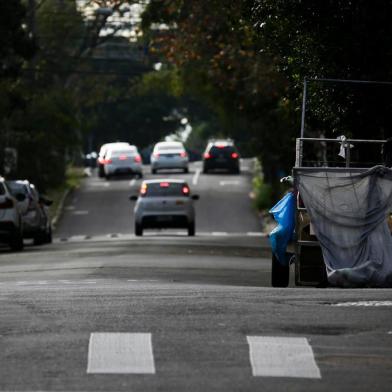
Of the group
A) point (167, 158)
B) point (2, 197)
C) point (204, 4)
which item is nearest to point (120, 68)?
point (167, 158)

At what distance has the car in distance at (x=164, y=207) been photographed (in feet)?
148

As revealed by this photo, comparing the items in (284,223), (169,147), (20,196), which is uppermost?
(284,223)

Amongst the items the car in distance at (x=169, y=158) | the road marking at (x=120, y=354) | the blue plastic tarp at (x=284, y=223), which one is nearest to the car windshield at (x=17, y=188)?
the blue plastic tarp at (x=284, y=223)

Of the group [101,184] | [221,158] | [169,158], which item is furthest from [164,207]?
[221,158]

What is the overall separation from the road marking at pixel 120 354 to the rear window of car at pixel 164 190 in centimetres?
3347

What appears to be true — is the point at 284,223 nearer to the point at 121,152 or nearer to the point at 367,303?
the point at 367,303

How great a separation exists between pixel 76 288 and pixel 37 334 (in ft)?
17.1

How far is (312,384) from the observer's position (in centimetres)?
1034

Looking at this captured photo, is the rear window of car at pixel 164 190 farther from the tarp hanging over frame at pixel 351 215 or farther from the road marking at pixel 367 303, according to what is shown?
the road marking at pixel 367 303

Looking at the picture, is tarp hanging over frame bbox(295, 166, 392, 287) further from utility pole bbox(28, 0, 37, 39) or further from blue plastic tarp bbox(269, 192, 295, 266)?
utility pole bbox(28, 0, 37, 39)

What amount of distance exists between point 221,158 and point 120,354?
77.0 meters

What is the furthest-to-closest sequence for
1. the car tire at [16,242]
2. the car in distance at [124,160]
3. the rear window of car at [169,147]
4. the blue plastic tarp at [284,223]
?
the rear window of car at [169,147], the car in distance at [124,160], the car tire at [16,242], the blue plastic tarp at [284,223]

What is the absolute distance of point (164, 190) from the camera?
1796 inches

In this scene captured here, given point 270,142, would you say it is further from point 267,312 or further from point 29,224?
point 267,312
